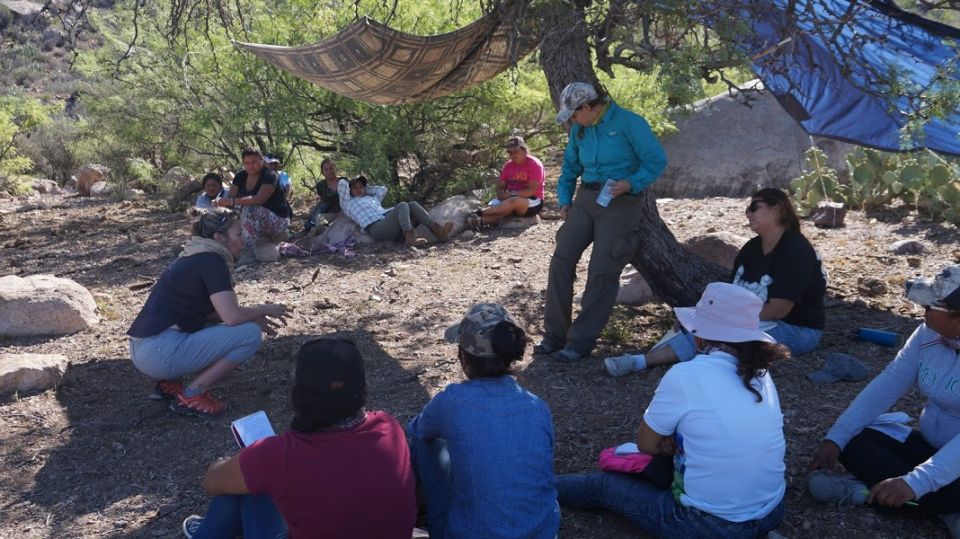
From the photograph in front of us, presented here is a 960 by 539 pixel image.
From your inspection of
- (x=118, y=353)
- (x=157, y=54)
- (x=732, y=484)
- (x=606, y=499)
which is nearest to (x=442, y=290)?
(x=118, y=353)

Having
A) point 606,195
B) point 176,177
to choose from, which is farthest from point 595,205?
point 176,177

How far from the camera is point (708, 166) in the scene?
948 cm

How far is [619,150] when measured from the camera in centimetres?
480

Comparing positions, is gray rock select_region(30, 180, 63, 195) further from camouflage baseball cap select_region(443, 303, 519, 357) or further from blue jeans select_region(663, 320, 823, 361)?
camouflage baseball cap select_region(443, 303, 519, 357)

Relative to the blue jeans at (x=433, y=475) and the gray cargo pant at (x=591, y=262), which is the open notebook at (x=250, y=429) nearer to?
the blue jeans at (x=433, y=475)

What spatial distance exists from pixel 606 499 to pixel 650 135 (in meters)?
2.31

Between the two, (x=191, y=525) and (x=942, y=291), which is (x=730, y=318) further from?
(x=191, y=525)

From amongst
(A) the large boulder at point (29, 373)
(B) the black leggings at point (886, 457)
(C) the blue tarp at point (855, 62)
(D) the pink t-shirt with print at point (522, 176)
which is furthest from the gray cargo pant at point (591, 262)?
(D) the pink t-shirt with print at point (522, 176)

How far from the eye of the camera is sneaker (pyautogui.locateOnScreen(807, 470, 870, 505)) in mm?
3215

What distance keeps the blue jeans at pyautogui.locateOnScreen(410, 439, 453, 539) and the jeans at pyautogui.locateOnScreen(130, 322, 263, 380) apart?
175cm

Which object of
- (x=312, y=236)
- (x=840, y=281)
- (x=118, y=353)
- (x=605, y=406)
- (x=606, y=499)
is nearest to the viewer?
(x=606, y=499)

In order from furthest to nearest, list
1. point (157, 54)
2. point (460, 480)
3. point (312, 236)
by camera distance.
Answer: point (157, 54)
point (312, 236)
point (460, 480)

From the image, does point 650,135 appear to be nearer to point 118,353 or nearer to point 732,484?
point 732,484

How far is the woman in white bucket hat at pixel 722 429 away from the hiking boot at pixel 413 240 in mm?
5602
